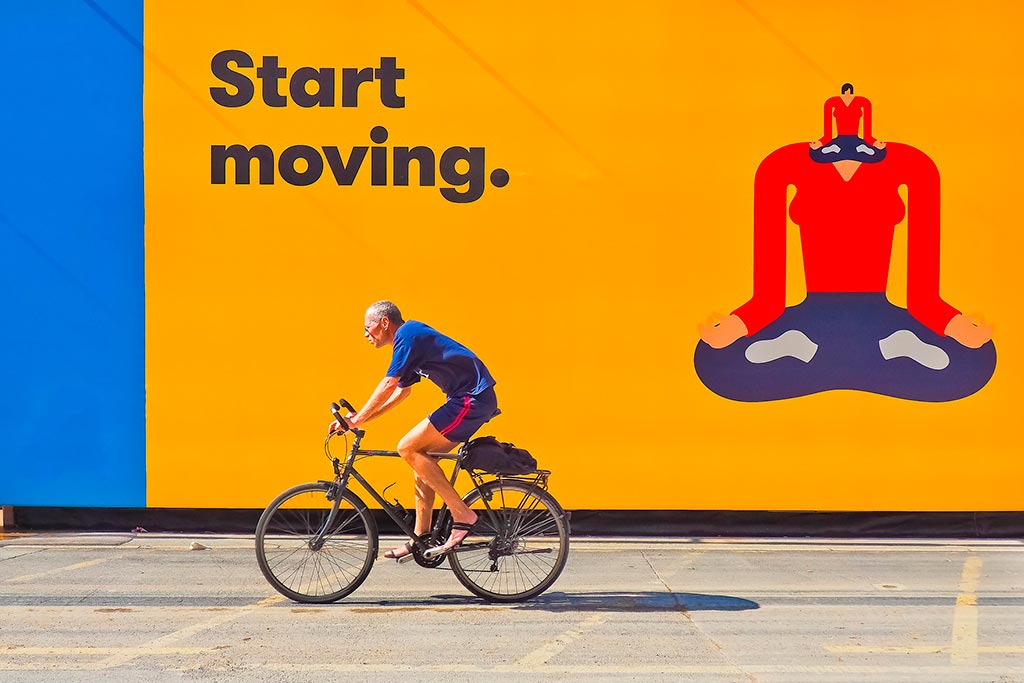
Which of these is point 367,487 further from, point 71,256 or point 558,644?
point 71,256

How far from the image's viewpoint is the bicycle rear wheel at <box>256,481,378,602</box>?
6668mm

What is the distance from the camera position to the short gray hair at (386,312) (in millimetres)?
6762

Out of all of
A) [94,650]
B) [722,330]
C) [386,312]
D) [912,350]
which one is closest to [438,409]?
[386,312]

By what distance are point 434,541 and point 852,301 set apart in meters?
4.25

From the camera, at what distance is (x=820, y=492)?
9070 millimetres

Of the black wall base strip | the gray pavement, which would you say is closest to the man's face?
the gray pavement

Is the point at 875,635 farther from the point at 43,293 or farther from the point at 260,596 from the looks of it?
the point at 43,293

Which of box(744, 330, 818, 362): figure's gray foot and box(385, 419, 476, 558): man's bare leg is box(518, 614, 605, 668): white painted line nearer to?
box(385, 419, 476, 558): man's bare leg

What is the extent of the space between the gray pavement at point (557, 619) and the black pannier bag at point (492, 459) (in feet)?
2.73

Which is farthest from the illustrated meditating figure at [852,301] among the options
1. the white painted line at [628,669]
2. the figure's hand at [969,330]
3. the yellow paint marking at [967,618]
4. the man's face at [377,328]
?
the white painted line at [628,669]

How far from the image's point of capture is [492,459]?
6.72m

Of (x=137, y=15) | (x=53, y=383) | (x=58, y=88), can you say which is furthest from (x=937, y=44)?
(x=53, y=383)

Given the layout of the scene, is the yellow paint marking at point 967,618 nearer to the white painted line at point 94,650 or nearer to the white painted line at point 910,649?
the white painted line at point 910,649

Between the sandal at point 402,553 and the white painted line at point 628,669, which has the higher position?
the sandal at point 402,553
